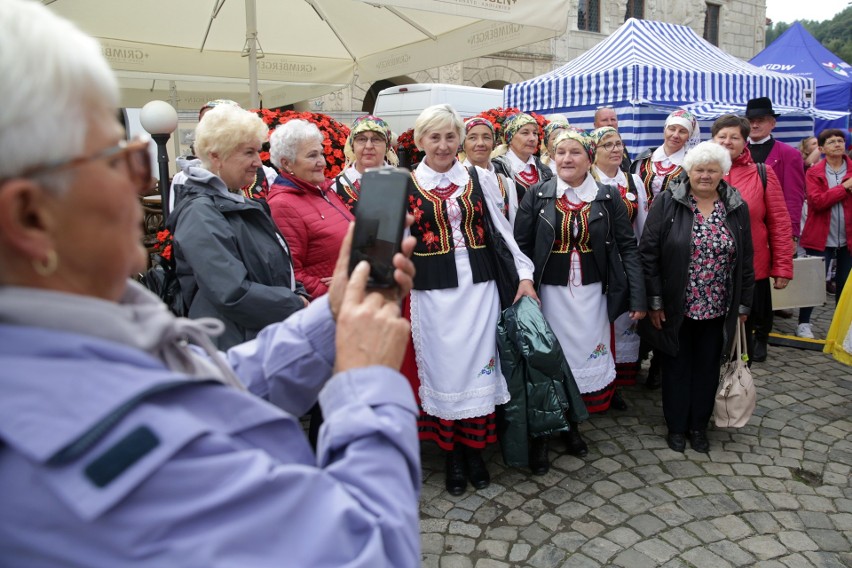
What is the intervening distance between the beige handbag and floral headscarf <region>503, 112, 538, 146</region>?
99.2 inches

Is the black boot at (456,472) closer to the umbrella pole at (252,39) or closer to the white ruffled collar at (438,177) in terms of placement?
the white ruffled collar at (438,177)

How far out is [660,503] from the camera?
3.23 metres

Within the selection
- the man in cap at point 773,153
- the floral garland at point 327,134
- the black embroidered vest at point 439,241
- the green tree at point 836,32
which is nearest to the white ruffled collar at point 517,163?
the floral garland at point 327,134

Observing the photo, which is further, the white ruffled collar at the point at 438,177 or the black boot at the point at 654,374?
the black boot at the point at 654,374

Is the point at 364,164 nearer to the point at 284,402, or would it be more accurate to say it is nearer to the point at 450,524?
the point at 450,524

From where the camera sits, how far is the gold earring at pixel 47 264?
0.73 meters

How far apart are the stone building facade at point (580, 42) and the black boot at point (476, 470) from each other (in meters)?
12.0

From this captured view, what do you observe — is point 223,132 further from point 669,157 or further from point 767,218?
point 767,218

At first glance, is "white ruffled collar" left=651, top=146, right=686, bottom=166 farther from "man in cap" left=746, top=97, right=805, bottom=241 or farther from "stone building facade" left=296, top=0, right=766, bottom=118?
"stone building facade" left=296, top=0, right=766, bottom=118

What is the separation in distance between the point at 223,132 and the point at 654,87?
740 centimetres

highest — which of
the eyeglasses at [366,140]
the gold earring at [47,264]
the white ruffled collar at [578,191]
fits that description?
the eyeglasses at [366,140]

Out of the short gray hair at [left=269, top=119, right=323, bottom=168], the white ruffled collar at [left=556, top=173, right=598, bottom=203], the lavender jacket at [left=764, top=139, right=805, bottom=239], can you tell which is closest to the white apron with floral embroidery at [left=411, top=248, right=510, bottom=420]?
the white ruffled collar at [left=556, top=173, right=598, bottom=203]

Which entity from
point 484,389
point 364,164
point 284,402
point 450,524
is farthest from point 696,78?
point 284,402

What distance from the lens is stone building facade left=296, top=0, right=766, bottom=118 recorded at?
1697 centimetres
